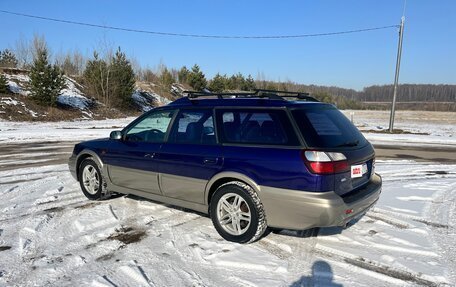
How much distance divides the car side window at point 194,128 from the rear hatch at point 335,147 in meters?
1.13

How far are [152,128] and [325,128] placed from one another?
99.6 inches

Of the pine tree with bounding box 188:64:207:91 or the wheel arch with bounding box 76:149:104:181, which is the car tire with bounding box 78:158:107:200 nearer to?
the wheel arch with bounding box 76:149:104:181

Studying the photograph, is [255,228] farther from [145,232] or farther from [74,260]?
[74,260]

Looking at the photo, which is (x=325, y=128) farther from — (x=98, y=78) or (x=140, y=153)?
(x=98, y=78)

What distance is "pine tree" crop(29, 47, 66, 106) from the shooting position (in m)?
26.6

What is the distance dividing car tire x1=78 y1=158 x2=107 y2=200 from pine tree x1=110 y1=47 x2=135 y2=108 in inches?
1198

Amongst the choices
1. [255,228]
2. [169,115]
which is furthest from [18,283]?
[169,115]

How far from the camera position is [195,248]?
4074mm

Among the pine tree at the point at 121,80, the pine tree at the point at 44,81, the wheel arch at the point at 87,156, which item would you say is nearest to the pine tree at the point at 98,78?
the pine tree at the point at 121,80

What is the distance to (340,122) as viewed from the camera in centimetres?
444

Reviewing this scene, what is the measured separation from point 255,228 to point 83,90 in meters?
36.0

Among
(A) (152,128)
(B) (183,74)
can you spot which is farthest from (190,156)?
(B) (183,74)

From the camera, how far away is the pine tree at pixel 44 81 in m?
26.6

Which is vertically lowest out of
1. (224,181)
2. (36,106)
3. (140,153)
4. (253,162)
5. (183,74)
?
(36,106)
